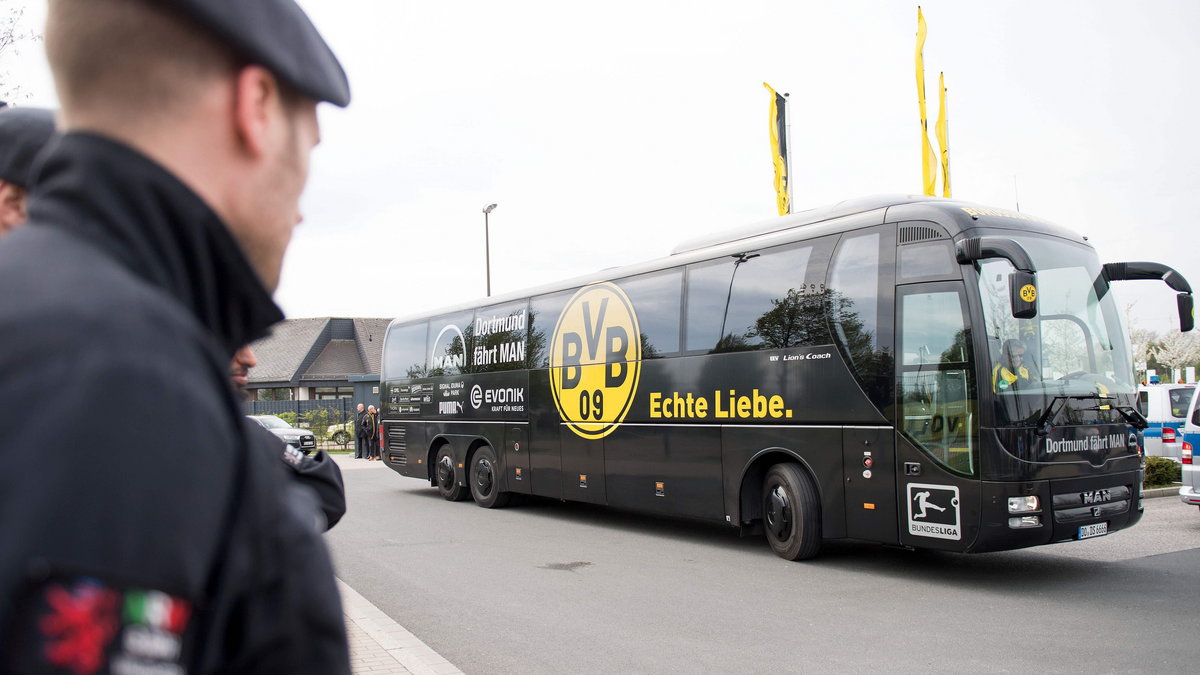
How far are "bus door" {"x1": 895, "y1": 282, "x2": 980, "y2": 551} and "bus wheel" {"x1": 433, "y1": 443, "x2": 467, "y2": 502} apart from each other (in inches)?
393

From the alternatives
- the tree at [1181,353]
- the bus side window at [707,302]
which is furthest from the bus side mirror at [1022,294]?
the tree at [1181,353]

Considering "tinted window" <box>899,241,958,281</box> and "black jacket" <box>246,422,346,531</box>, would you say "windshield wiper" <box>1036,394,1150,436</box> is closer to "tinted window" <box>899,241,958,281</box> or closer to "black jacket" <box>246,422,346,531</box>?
"tinted window" <box>899,241,958,281</box>

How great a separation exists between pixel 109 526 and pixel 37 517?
0.05 m

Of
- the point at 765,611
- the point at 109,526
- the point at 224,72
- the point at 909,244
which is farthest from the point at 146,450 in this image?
the point at 909,244

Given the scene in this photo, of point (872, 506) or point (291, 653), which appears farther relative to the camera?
point (872, 506)

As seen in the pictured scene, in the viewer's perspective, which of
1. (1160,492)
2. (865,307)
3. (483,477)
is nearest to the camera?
(865,307)

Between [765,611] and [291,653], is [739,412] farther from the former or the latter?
[291,653]

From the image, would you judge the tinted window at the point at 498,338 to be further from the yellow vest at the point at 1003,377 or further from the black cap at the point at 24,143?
the black cap at the point at 24,143

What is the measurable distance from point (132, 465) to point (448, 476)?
1729 centimetres

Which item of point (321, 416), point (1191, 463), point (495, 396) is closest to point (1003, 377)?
point (1191, 463)

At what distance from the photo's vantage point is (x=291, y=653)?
0.86 metres

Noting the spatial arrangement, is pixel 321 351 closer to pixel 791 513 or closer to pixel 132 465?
pixel 791 513

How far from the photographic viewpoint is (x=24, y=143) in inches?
80.1

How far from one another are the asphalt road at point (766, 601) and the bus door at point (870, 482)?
52 cm
